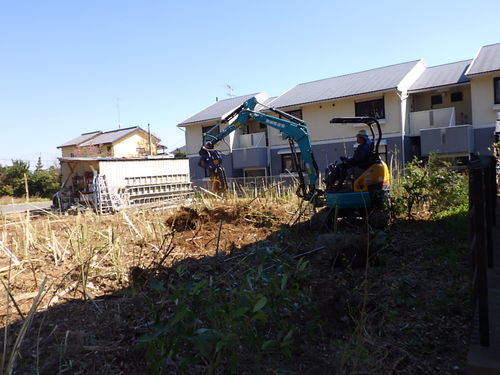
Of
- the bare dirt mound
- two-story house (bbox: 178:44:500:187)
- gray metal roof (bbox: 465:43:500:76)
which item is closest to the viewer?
the bare dirt mound

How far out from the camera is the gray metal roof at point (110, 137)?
4118 centimetres

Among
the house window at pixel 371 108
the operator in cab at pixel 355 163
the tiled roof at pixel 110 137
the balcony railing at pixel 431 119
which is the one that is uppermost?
the tiled roof at pixel 110 137

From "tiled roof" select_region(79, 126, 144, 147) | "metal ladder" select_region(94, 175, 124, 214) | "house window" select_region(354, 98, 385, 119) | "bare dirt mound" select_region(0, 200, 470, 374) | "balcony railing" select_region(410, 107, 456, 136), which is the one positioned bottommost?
"bare dirt mound" select_region(0, 200, 470, 374)

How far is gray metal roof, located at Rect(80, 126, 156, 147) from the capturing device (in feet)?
135

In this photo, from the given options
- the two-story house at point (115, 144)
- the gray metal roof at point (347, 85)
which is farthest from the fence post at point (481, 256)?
the two-story house at point (115, 144)

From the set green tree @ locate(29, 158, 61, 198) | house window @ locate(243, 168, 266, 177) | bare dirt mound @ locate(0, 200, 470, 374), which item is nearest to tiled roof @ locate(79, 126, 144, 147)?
green tree @ locate(29, 158, 61, 198)

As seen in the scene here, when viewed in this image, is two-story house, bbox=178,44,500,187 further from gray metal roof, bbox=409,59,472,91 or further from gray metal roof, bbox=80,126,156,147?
gray metal roof, bbox=80,126,156,147

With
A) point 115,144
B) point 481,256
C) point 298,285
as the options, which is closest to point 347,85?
point 298,285

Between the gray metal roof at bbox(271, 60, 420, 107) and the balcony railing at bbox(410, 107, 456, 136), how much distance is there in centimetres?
234

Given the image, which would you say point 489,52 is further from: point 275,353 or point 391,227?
point 275,353

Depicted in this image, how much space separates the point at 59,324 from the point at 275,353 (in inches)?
83.1

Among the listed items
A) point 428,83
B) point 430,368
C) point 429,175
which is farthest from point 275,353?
point 428,83

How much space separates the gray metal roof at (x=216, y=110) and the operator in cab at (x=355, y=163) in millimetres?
20647

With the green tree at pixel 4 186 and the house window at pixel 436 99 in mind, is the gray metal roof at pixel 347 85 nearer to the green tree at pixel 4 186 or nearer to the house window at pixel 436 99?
the house window at pixel 436 99
